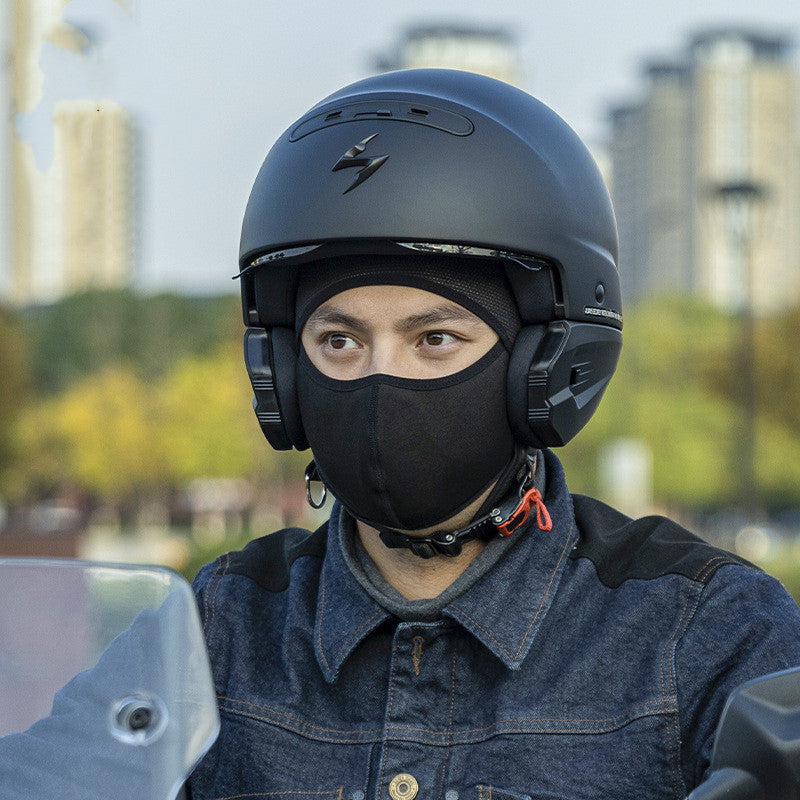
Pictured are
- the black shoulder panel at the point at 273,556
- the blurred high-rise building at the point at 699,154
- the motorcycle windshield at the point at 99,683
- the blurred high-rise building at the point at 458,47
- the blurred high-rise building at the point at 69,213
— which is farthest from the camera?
the blurred high-rise building at the point at 458,47

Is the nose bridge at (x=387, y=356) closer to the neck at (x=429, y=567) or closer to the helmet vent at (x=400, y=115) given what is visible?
the neck at (x=429, y=567)

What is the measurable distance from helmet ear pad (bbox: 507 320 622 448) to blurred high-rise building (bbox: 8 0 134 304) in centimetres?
789

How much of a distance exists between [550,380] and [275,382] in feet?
1.88

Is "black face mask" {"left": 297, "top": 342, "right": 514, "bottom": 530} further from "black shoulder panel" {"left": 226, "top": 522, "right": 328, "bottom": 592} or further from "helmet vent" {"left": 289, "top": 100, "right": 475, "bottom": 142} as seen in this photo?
"helmet vent" {"left": 289, "top": 100, "right": 475, "bottom": 142}

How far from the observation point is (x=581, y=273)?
227cm

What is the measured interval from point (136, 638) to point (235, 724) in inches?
26.3

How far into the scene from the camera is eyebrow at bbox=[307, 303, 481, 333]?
6.83ft

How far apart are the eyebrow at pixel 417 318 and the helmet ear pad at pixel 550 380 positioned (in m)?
0.12

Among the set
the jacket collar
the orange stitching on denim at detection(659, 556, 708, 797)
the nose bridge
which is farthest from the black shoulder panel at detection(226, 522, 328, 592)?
the orange stitching on denim at detection(659, 556, 708, 797)

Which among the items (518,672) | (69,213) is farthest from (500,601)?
(69,213)

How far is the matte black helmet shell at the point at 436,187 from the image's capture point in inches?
83.1

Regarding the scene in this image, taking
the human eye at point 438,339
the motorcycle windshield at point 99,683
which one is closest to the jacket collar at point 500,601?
the human eye at point 438,339

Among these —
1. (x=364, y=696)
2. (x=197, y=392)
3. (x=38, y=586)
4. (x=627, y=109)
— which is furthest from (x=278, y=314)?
(x=627, y=109)

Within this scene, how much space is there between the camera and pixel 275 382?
2.38 metres
